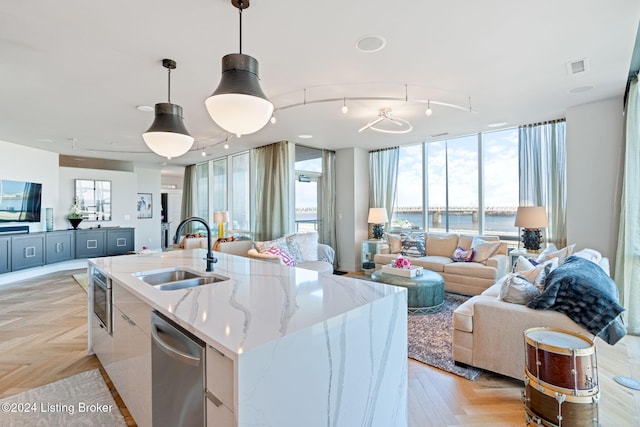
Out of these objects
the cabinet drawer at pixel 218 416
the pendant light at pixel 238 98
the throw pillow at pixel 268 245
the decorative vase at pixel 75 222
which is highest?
the pendant light at pixel 238 98

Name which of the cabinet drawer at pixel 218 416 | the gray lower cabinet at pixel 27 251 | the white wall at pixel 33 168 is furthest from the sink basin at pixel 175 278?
the white wall at pixel 33 168

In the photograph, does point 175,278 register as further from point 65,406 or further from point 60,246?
point 60,246

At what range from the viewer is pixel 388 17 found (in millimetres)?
2156

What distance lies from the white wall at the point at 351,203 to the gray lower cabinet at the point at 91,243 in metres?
5.89

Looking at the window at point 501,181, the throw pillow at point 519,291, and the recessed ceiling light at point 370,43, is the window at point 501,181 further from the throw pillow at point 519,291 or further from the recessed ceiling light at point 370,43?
the recessed ceiling light at point 370,43

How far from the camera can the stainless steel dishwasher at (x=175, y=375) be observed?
1.18m

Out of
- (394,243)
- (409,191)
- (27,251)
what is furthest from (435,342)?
(27,251)

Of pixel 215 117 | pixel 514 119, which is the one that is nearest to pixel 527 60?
pixel 514 119

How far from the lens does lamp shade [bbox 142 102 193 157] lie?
251 centimetres

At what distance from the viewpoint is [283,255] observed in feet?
15.7

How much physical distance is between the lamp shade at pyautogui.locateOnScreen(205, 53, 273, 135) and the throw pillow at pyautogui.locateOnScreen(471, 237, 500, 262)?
450 centimetres

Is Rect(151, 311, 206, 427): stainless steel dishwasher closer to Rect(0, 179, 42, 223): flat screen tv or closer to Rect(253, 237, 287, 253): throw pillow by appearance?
Rect(253, 237, 287, 253): throw pillow

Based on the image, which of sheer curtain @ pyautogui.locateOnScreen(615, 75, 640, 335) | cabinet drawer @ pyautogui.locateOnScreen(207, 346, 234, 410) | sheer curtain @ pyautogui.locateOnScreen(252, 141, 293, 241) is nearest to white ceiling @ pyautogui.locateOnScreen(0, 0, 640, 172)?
sheer curtain @ pyautogui.locateOnScreen(615, 75, 640, 335)

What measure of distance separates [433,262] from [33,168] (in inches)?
329
